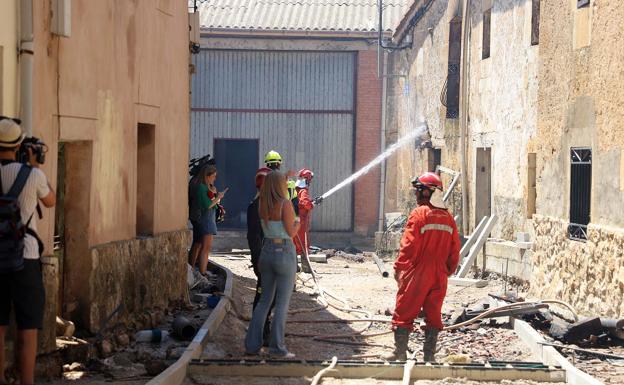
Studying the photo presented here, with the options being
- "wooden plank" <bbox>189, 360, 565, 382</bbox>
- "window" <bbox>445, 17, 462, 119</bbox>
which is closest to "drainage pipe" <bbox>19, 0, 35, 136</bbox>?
"wooden plank" <bbox>189, 360, 565, 382</bbox>

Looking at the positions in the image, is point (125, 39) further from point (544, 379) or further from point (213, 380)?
point (544, 379)

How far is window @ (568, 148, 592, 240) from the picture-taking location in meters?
13.4

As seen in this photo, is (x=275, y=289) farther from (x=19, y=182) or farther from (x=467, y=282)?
(x=467, y=282)

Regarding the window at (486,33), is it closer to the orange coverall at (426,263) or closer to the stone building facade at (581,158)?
the stone building facade at (581,158)

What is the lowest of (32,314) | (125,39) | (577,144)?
(32,314)

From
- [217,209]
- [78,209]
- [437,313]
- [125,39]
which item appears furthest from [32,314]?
[217,209]

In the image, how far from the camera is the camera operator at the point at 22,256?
731 cm

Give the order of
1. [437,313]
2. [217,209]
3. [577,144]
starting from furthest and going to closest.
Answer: [217,209], [577,144], [437,313]

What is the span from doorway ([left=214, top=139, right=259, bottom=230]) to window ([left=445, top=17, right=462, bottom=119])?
9.19 m

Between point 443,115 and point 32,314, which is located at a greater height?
point 443,115

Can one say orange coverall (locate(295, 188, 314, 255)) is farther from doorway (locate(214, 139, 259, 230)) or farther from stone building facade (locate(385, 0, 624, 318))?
doorway (locate(214, 139, 259, 230))

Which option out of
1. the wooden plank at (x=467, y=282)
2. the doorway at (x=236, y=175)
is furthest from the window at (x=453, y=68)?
the doorway at (x=236, y=175)

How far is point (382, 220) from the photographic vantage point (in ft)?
98.9

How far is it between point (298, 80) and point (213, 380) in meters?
21.7
